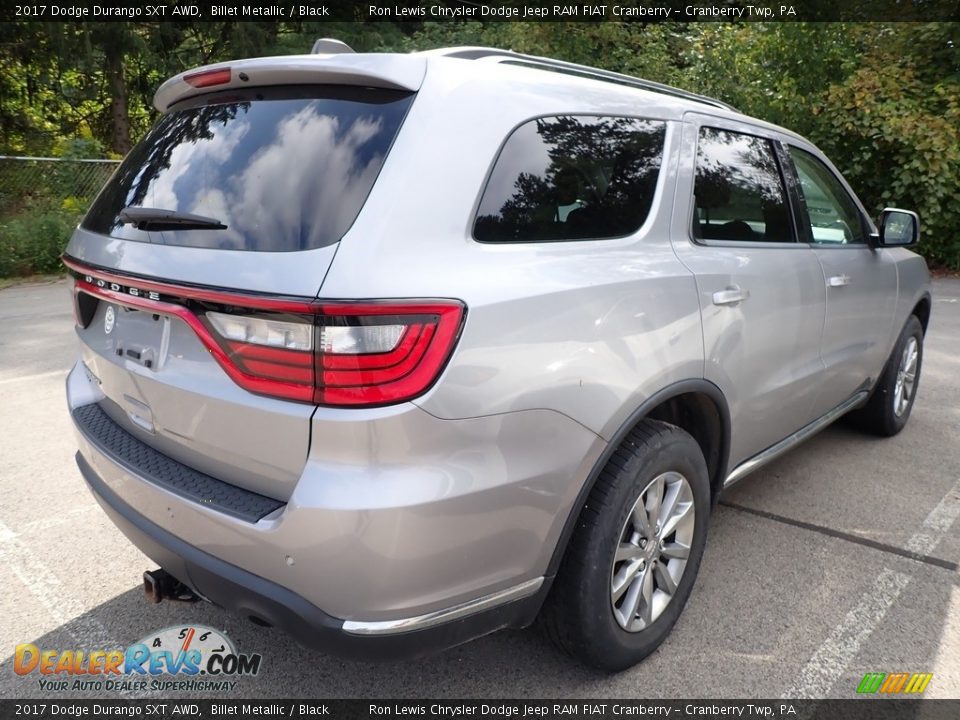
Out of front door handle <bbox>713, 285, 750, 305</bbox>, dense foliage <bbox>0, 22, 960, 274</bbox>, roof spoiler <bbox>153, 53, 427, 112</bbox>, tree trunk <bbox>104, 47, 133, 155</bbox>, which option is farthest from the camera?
tree trunk <bbox>104, 47, 133, 155</bbox>

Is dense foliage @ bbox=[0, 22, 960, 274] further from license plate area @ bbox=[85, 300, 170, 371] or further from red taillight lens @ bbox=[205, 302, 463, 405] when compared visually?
red taillight lens @ bbox=[205, 302, 463, 405]

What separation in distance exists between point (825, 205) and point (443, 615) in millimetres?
2816

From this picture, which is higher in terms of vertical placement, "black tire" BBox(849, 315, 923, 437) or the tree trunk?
the tree trunk

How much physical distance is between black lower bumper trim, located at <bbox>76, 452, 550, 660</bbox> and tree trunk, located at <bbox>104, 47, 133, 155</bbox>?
17.2m

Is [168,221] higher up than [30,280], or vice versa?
[168,221]

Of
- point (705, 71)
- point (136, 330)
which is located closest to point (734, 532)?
point (136, 330)

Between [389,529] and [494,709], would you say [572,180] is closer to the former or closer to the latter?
[389,529]

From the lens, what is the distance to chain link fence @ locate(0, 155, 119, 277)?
11297mm

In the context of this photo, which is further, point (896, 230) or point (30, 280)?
point (30, 280)

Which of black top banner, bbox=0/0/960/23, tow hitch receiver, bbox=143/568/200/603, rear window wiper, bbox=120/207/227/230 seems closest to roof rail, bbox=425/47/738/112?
rear window wiper, bbox=120/207/227/230

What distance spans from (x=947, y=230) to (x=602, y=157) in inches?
Answer: 449

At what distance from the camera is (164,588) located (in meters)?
2.15

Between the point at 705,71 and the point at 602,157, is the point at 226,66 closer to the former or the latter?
the point at 602,157

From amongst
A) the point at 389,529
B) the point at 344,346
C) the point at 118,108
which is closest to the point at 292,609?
the point at 389,529
